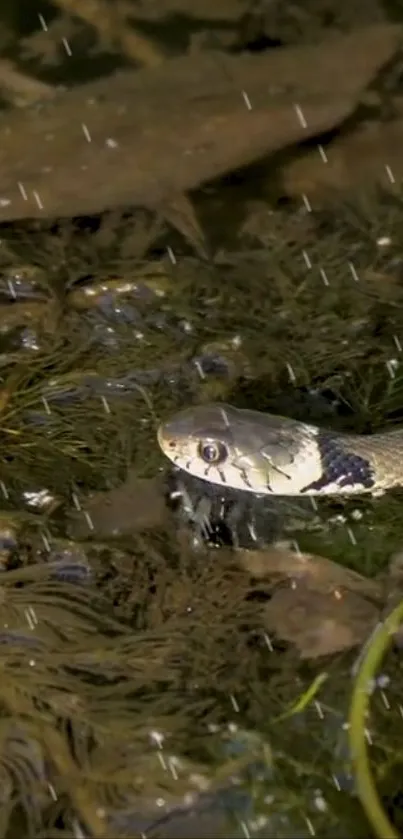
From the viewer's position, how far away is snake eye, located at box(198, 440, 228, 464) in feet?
17.6

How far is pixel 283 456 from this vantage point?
213 inches

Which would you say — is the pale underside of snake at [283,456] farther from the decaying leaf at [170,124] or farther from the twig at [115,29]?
the twig at [115,29]

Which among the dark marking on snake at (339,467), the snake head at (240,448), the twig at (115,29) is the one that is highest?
the twig at (115,29)

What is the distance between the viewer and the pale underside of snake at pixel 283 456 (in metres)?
5.38

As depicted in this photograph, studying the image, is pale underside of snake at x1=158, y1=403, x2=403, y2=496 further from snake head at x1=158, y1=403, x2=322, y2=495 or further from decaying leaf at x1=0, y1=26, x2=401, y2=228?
decaying leaf at x1=0, y1=26, x2=401, y2=228

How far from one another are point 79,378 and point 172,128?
1.83 meters

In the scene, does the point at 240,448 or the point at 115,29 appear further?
the point at 115,29

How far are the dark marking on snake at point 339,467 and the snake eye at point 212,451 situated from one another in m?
0.41

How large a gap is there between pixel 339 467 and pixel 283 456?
0.26m

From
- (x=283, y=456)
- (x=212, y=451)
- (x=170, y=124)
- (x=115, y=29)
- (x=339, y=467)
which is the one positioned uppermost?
(x=115, y=29)

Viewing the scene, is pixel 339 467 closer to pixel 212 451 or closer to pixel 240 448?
pixel 240 448

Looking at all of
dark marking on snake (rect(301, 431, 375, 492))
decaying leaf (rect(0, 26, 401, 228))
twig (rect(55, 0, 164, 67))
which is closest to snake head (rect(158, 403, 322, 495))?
dark marking on snake (rect(301, 431, 375, 492))

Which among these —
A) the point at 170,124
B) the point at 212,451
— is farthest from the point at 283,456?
the point at 170,124

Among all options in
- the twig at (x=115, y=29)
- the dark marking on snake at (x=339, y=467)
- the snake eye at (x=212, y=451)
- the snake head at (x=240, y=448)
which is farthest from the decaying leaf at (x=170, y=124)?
the dark marking on snake at (x=339, y=467)
